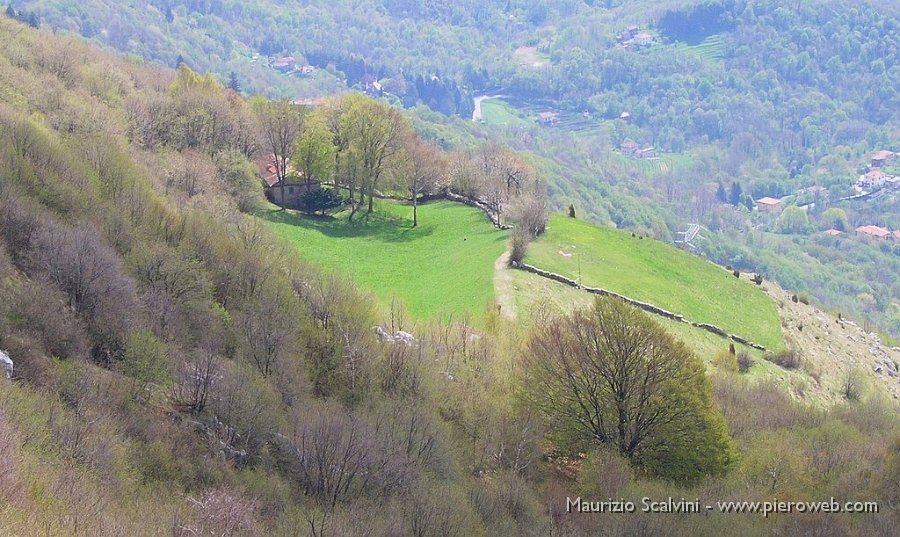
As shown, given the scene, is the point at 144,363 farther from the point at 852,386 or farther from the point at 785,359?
the point at 852,386

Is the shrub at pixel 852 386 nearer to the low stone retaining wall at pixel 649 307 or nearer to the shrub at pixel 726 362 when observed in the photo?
the low stone retaining wall at pixel 649 307

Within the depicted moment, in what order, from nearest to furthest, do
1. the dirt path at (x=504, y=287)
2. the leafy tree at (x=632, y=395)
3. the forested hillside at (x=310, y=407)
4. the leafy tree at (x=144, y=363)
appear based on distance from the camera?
the forested hillside at (x=310, y=407), the leafy tree at (x=144, y=363), the leafy tree at (x=632, y=395), the dirt path at (x=504, y=287)

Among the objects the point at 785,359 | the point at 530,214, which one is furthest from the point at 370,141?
the point at 785,359

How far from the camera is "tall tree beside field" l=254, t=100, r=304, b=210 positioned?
7725cm

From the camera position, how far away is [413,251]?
68438 mm

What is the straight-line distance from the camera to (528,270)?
61.4 m

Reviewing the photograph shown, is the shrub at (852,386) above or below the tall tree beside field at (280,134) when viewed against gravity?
below

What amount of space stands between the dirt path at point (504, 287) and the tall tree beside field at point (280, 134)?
25.3m

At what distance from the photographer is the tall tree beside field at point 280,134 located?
7725cm

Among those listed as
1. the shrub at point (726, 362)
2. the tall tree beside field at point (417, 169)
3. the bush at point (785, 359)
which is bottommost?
the bush at point (785, 359)

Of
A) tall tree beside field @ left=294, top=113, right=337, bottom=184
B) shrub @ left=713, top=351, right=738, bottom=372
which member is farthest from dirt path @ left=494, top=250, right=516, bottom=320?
tall tree beside field @ left=294, top=113, right=337, bottom=184

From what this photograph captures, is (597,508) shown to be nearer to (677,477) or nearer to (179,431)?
(677,477)

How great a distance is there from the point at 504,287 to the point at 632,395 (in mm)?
24116

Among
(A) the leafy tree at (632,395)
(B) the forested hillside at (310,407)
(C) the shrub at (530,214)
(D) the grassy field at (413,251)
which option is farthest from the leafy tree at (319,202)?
(A) the leafy tree at (632,395)
